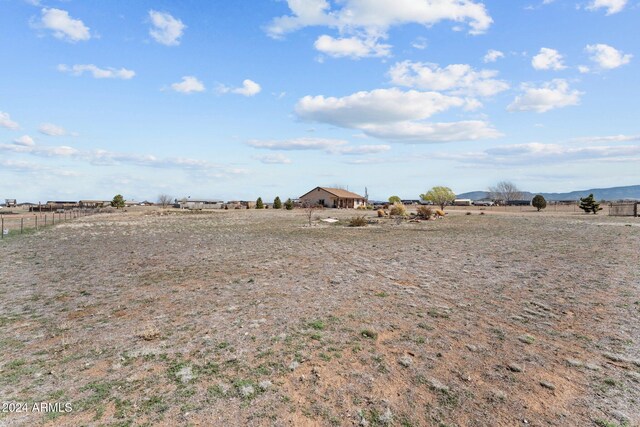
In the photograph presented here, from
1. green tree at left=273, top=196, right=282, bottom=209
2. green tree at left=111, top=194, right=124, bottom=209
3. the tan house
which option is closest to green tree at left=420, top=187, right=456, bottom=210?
the tan house

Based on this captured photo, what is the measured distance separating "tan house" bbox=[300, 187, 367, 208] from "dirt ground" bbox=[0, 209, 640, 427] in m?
82.3

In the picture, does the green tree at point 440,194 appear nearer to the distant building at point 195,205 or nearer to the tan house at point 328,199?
the tan house at point 328,199

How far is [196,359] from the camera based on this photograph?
5.92 metres

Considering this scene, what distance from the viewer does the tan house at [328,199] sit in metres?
95.6

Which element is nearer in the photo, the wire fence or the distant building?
the wire fence

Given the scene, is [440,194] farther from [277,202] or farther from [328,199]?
[277,202]

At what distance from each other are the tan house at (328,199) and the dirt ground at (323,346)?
82315mm

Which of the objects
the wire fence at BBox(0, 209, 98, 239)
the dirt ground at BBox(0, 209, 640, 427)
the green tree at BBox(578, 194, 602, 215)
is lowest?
the dirt ground at BBox(0, 209, 640, 427)

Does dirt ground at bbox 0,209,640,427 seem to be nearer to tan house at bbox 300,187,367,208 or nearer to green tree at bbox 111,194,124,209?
tan house at bbox 300,187,367,208

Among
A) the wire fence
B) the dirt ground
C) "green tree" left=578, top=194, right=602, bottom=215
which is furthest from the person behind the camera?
"green tree" left=578, top=194, right=602, bottom=215

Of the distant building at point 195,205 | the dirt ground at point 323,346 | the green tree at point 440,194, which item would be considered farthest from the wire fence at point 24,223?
the green tree at point 440,194

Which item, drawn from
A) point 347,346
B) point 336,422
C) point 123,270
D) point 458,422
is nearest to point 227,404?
point 336,422

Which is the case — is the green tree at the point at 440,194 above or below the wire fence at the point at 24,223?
above

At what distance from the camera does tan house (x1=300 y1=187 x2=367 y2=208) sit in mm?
95644
